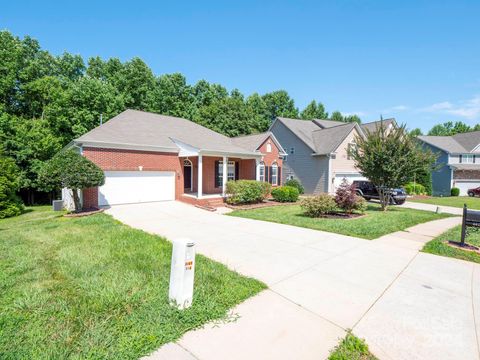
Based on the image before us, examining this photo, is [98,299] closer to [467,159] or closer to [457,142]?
[467,159]

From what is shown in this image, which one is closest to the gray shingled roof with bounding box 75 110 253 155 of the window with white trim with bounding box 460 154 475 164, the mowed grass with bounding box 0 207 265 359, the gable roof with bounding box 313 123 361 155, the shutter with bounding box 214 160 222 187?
the shutter with bounding box 214 160 222 187

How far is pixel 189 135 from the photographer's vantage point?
1809cm

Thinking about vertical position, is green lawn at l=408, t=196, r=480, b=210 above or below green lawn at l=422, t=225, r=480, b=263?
below

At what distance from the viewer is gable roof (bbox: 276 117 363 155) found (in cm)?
2242

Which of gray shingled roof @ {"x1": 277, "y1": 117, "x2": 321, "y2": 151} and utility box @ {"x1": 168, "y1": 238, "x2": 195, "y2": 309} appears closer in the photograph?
utility box @ {"x1": 168, "y1": 238, "x2": 195, "y2": 309}

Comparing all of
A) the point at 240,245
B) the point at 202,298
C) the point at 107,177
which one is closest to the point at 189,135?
the point at 107,177

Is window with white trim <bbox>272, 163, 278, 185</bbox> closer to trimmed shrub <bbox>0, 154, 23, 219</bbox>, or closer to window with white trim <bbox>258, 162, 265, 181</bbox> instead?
window with white trim <bbox>258, 162, 265, 181</bbox>

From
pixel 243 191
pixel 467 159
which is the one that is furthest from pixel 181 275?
pixel 467 159

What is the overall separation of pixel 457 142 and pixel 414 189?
51.3ft

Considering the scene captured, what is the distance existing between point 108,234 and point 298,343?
6.82 metres

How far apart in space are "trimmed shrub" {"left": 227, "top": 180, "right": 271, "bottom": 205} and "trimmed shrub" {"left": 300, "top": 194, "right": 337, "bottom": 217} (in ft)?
14.3

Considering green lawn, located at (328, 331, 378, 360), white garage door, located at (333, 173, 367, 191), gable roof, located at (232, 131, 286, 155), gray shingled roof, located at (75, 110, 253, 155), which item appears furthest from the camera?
white garage door, located at (333, 173, 367, 191)

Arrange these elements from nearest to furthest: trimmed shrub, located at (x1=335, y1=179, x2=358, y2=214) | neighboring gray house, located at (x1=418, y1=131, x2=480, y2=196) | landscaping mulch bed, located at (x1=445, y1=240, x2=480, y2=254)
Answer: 1. landscaping mulch bed, located at (x1=445, y1=240, x2=480, y2=254)
2. trimmed shrub, located at (x1=335, y1=179, x2=358, y2=214)
3. neighboring gray house, located at (x1=418, y1=131, x2=480, y2=196)

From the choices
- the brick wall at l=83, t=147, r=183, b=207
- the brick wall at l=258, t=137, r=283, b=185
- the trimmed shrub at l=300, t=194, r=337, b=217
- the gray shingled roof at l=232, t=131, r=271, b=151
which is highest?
the gray shingled roof at l=232, t=131, r=271, b=151
